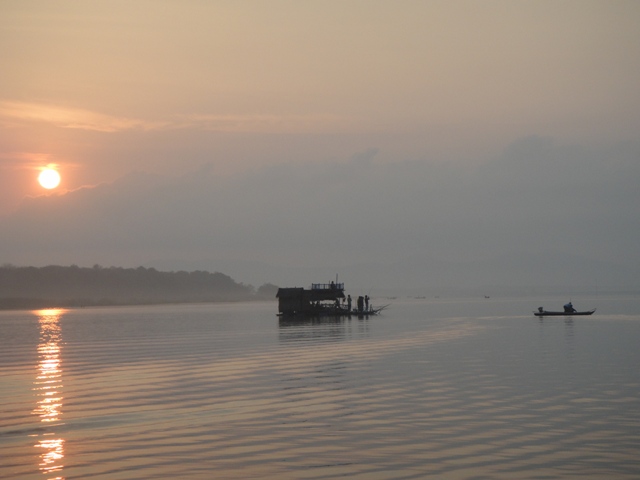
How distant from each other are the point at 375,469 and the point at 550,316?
297 feet

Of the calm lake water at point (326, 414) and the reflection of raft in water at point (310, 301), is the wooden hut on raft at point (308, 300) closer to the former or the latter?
the reflection of raft in water at point (310, 301)

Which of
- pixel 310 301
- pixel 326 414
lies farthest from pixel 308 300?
pixel 326 414

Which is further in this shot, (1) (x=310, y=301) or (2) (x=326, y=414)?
(1) (x=310, y=301)

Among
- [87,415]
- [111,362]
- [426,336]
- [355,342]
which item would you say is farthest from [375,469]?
[426,336]

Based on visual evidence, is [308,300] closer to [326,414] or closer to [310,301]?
[310,301]

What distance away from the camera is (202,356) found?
4903 cm

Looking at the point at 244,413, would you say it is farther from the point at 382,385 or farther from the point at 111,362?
the point at 111,362

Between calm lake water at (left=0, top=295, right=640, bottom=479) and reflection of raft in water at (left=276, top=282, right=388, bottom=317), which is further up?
reflection of raft in water at (left=276, top=282, right=388, bottom=317)

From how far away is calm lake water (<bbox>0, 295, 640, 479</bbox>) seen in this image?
63.3ft

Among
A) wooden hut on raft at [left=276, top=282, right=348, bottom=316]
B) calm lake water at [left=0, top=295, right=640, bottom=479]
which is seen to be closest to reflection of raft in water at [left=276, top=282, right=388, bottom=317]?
wooden hut on raft at [left=276, top=282, right=348, bottom=316]

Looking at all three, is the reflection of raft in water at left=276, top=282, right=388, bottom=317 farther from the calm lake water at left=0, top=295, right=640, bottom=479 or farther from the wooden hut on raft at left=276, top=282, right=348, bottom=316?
the calm lake water at left=0, top=295, right=640, bottom=479

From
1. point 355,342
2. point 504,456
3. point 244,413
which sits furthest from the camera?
point 355,342

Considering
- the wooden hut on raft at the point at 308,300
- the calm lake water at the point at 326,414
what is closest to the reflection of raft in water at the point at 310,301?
the wooden hut on raft at the point at 308,300

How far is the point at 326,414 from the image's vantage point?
85.9 ft
